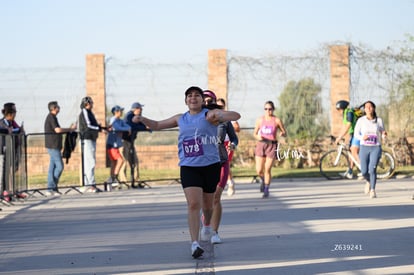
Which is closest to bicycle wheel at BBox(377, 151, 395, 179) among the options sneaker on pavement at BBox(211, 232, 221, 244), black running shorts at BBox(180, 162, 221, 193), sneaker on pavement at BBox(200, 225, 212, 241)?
sneaker on pavement at BBox(211, 232, 221, 244)

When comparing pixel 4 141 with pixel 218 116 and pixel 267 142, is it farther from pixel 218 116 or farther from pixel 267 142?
pixel 218 116

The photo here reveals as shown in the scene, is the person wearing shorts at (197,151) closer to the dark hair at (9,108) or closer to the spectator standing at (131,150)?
the dark hair at (9,108)

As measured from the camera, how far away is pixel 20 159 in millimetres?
18125

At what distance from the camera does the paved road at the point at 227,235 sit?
900cm

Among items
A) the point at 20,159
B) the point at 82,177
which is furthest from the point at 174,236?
the point at 82,177

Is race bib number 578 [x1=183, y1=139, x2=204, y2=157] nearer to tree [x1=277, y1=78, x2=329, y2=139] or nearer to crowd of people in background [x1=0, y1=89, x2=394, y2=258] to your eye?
crowd of people in background [x1=0, y1=89, x2=394, y2=258]

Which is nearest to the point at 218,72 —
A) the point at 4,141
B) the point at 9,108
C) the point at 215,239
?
the point at 9,108

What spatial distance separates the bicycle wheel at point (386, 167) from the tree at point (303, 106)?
12.6 ft

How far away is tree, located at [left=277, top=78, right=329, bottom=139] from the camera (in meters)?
25.8

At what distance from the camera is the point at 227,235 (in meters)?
11.4

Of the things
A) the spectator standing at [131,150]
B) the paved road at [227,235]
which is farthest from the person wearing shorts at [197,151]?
the spectator standing at [131,150]

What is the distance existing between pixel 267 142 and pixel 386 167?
6.16 meters

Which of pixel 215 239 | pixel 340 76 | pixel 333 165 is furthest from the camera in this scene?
pixel 340 76

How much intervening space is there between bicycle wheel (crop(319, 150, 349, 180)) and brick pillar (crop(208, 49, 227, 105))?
4.06 metres
